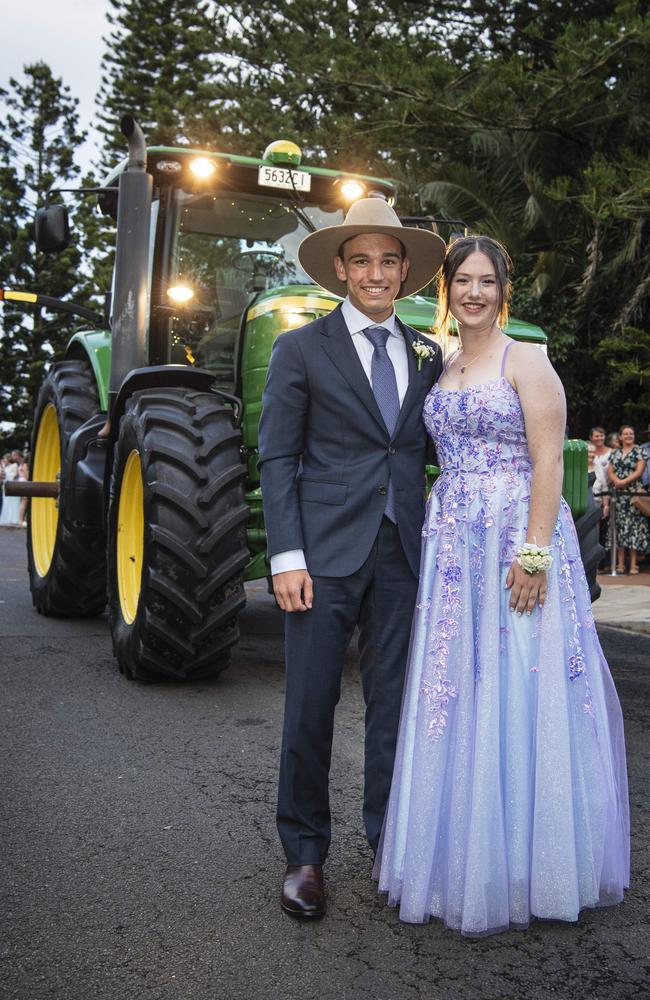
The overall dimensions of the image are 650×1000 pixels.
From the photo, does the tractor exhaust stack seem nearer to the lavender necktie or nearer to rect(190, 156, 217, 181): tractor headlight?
rect(190, 156, 217, 181): tractor headlight

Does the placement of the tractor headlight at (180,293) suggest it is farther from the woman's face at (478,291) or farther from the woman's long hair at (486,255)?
the woman's face at (478,291)

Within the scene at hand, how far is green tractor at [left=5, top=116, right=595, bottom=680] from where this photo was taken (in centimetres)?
487

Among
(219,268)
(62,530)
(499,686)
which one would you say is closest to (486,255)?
(499,686)

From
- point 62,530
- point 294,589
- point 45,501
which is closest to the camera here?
point 294,589

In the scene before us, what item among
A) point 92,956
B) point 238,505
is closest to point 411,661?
point 92,956

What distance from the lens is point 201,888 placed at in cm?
302

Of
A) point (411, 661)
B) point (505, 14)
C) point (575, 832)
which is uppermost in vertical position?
point (505, 14)

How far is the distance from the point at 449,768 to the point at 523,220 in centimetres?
1455

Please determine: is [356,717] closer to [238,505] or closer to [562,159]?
[238,505]

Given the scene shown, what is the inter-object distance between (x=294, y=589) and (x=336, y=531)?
21cm

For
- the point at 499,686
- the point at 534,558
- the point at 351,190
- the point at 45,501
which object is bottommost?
the point at 45,501

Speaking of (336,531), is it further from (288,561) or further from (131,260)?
(131,260)

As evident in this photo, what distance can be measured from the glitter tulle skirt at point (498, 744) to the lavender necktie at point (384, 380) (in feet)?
0.81

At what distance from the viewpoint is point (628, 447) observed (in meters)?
12.0
